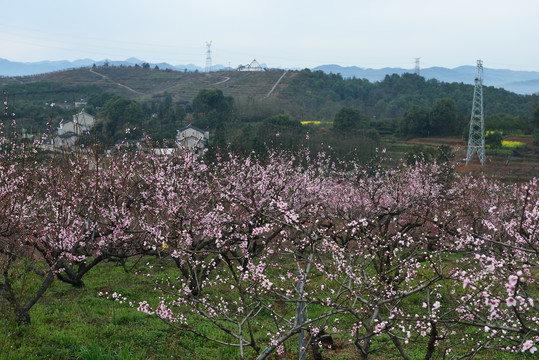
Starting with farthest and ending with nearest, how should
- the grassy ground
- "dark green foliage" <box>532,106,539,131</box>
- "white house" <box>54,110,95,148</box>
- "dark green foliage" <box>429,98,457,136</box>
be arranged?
1. "dark green foliage" <box>429,98,457,136</box>
2. "dark green foliage" <box>532,106,539,131</box>
3. "white house" <box>54,110,95,148</box>
4. the grassy ground

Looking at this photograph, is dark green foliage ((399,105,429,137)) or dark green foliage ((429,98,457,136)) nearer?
dark green foliage ((429,98,457,136))

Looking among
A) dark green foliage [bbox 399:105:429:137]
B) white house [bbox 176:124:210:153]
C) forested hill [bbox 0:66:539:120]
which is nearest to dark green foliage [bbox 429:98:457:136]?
dark green foliage [bbox 399:105:429:137]

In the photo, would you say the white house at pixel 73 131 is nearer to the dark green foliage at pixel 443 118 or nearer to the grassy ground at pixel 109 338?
the grassy ground at pixel 109 338

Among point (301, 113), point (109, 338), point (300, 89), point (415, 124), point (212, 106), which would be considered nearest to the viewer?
point (109, 338)

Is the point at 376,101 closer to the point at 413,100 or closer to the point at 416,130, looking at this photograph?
the point at 413,100

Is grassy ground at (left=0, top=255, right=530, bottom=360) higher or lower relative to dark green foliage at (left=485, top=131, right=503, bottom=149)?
lower

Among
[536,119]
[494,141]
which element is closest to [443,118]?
→ [536,119]

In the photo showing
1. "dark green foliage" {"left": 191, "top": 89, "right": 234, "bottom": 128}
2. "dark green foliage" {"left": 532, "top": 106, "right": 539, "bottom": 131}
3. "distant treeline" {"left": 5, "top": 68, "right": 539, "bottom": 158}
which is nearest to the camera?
"distant treeline" {"left": 5, "top": 68, "right": 539, "bottom": 158}

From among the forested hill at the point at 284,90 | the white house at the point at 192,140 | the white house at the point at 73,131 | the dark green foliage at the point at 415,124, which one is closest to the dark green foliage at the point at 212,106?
the forested hill at the point at 284,90

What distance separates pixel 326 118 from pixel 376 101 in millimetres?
37612

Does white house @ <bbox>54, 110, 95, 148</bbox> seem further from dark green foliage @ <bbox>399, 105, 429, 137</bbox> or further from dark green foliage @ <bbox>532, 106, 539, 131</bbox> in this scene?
dark green foliage @ <bbox>532, 106, 539, 131</bbox>

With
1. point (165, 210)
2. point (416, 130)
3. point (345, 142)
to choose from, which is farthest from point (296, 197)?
point (416, 130)

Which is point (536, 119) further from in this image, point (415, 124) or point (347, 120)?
point (347, 120)

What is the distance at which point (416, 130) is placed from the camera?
240 feet
